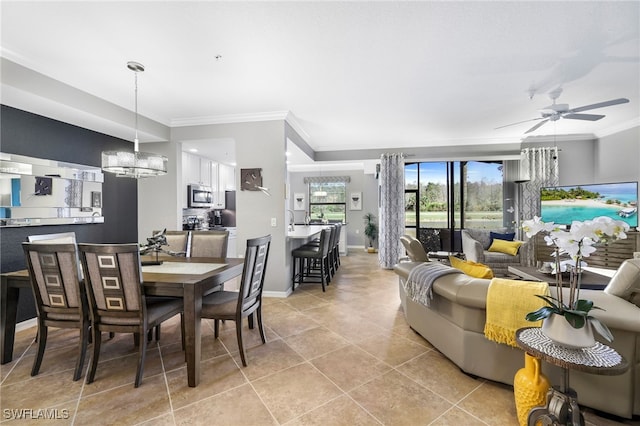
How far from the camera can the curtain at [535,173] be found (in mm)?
5703

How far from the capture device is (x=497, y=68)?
2965 millimetres

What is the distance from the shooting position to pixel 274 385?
2195 mm

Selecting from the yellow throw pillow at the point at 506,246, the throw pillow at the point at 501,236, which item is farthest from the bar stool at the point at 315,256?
the throw pillow at the point at 501,236

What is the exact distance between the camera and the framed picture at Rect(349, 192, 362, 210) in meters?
9.06

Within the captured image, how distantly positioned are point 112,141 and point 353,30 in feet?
13.1

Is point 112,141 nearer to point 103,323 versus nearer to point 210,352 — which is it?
point 103,323

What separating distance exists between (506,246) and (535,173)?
5.57ft

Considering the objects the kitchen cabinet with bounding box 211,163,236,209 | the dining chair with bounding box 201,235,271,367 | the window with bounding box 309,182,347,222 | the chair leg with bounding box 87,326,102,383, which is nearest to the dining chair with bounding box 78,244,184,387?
the chair leg with bounding box 87,326,102,383

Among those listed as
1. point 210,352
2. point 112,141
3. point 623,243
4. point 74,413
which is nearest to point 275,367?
point 210,352

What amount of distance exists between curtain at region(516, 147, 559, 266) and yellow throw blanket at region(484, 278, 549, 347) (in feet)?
15.3

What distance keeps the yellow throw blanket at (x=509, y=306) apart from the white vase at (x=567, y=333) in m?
0.32

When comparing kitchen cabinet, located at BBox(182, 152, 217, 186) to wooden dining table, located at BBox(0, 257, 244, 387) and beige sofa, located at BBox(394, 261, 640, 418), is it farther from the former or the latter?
beige sofa, located at BBox(394, 261, 640, 418)

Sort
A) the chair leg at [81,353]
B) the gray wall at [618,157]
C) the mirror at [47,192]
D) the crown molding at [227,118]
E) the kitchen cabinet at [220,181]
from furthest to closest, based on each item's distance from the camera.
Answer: the kitchen cabinet at [220,181]
the gray wall at [618,157]
the crown molding at [227,118]
the mirror at [47,192]
the chair leg at [81,353]

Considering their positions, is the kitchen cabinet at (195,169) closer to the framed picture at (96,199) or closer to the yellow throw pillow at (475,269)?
the framed picture at (96,199)
